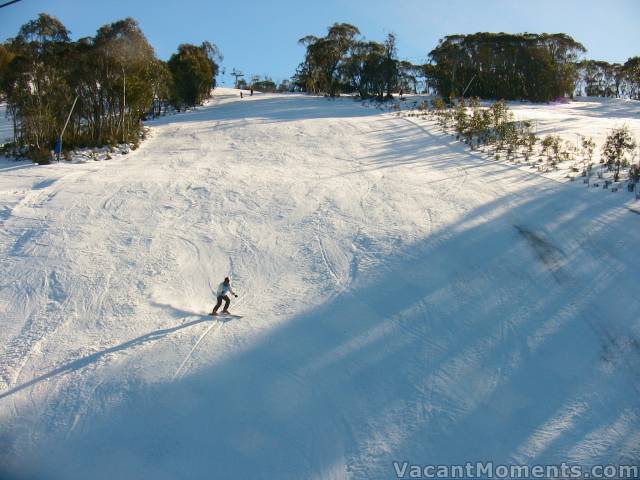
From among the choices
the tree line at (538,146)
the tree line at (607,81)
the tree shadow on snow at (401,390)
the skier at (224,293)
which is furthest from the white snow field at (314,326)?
the tree line at (607,81)

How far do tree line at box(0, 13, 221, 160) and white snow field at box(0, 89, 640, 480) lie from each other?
212 inches

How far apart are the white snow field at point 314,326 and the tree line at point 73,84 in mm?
5384

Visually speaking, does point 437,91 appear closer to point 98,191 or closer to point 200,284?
point 98,191

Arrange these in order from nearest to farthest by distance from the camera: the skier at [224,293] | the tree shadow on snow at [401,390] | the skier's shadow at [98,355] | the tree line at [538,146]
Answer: the tree shadow on snow at [401,390], the skier's shadow at [98,355], the skier at [224,293], the tree line at [538,146]

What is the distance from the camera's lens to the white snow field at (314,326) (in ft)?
23.0

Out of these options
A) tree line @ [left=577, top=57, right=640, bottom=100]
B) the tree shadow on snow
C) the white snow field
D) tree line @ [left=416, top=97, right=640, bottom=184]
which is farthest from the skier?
tree line @ [left=577, top=57, right=640, bottom=100]

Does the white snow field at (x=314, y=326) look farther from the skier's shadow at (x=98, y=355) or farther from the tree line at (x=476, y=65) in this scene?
the tree line at (x=476, y=65)

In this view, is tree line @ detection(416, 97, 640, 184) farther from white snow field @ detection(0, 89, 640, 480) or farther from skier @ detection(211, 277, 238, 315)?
skier @ detection(211, 277, 238, 315)

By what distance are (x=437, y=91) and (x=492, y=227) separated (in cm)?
3361

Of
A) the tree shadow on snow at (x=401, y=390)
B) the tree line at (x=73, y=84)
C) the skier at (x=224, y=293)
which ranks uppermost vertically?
the tree line at (x=73, y=84)

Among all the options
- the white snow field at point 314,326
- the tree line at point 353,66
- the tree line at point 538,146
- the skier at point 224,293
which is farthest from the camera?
the tree line at point 353,66

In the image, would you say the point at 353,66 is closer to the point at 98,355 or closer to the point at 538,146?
the point at 538,146

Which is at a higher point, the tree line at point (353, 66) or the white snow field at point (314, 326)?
the tree line at point (353, 66)

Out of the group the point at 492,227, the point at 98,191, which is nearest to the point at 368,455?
the point at 492,227
